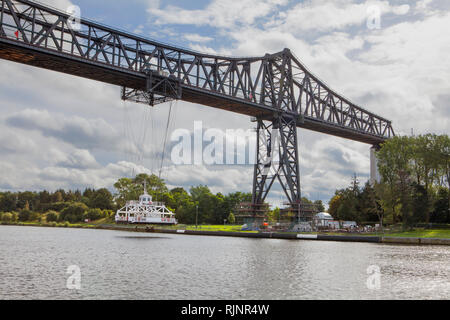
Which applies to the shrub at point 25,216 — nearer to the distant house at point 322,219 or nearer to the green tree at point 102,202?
the green tree at point 102,202

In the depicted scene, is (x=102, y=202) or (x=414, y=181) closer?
(x=414, y=181)

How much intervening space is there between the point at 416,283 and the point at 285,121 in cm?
5354

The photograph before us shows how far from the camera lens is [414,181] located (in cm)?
7231

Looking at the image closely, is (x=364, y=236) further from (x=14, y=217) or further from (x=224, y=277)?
(x=14, y=217)

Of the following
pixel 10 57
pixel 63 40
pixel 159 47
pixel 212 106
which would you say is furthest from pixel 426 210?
pixel 10 57

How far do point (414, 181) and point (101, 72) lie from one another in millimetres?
50953

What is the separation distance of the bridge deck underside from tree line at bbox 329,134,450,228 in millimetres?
16547

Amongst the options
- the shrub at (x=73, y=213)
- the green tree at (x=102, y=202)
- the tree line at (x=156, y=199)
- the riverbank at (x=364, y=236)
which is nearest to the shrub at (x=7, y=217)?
the tree line at (x=156, y=199)

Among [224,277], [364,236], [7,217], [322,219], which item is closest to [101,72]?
[224,277]

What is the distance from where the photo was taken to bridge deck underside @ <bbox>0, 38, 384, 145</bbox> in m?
45.9

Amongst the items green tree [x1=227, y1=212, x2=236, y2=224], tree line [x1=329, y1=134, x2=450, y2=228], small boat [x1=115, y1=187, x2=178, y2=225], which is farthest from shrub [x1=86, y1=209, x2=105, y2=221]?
tree line [x1=329, y1=134, x2=450, y2=228]

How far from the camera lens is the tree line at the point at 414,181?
65.5 meters

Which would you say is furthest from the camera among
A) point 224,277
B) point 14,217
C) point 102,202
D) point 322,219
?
point 14,217
